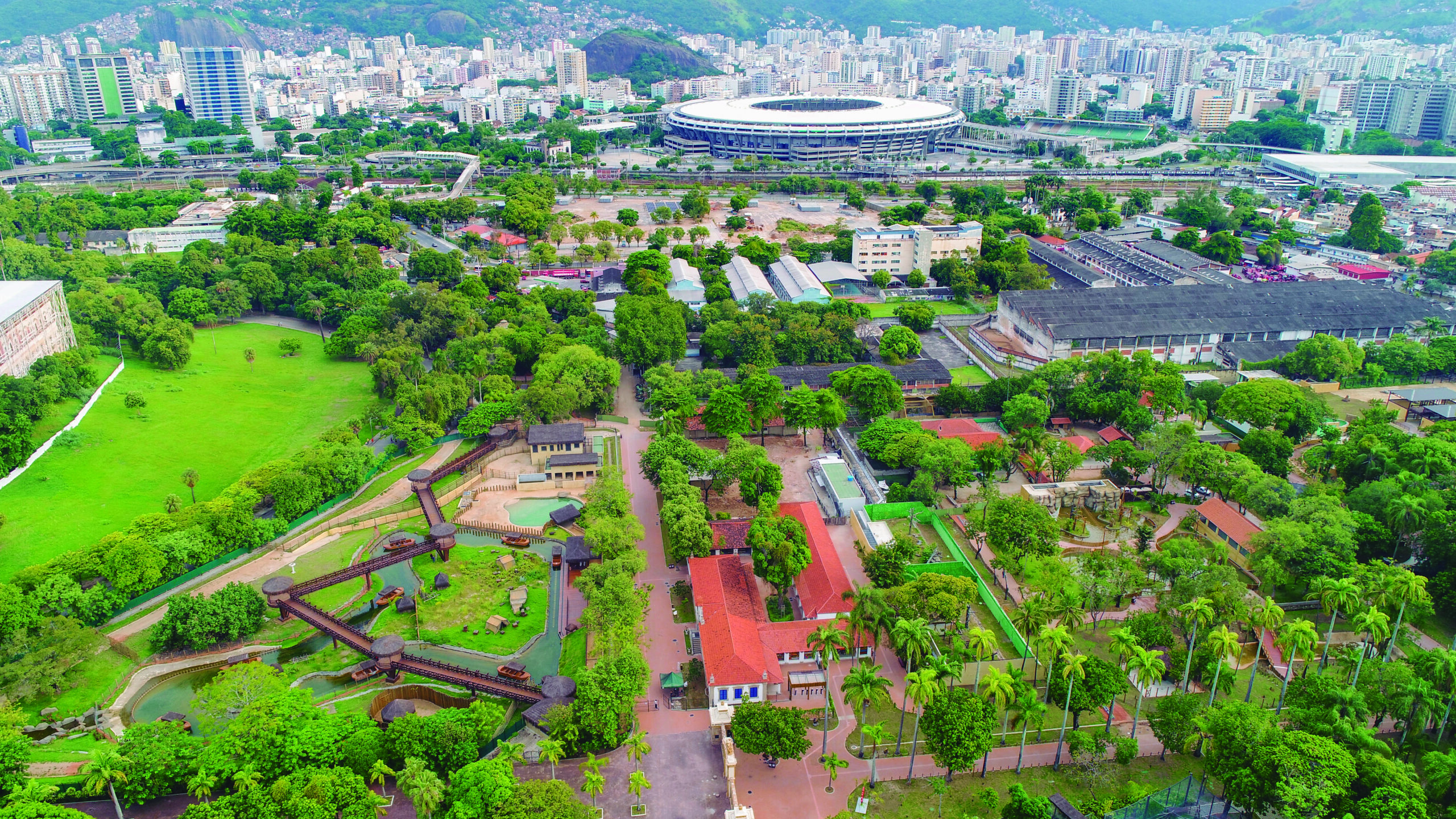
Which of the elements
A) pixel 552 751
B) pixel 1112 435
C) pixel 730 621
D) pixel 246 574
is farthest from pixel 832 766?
pixel 1112 435

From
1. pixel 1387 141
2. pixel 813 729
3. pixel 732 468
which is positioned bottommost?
pixel 813 729

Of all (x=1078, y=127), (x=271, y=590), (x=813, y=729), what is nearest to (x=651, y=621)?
(x=813, y=729)

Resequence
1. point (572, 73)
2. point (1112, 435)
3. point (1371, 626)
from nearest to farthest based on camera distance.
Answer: point (1371, 626), point (1112, 435), point (572, 73)

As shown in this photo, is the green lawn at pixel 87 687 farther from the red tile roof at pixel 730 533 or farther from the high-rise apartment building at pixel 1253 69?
the high-rise apartment building at pixel 1253 69

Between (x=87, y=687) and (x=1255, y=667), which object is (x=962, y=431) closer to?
(x=1255, y=667)

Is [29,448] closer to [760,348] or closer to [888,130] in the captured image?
[760,348]

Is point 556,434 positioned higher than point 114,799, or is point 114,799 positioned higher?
point 556,434
